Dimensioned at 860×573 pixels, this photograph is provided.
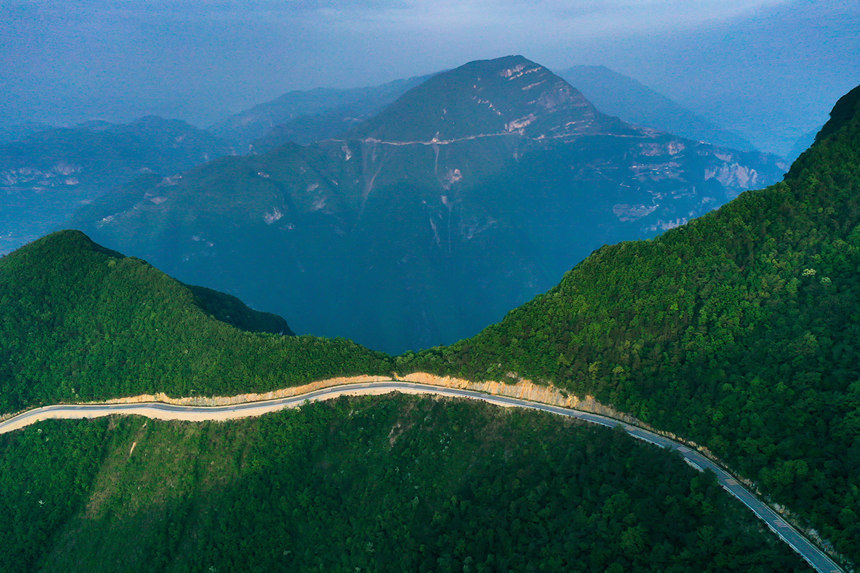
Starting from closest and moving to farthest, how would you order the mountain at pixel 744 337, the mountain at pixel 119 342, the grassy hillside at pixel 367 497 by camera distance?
the mountain at pixel 744 337, the grassy hillside at pixel 367 497, the mountain at pixel 119 342

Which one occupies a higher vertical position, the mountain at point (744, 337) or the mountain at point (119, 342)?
the mountain at point (744, 337)

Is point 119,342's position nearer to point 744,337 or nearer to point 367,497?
point 367,497

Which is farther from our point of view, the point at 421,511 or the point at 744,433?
the point at 421,511

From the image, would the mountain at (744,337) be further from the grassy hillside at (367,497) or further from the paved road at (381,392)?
the grassy hillside at (367,497)

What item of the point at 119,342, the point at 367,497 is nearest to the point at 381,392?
the point at 367,497

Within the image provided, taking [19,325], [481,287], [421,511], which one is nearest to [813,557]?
[421,511]

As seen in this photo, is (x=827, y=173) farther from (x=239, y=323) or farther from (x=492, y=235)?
(x=492, y=235)

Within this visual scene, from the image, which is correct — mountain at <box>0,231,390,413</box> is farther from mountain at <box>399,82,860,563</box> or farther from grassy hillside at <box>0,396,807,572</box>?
mountain at <box>399,82,860,563</box>
